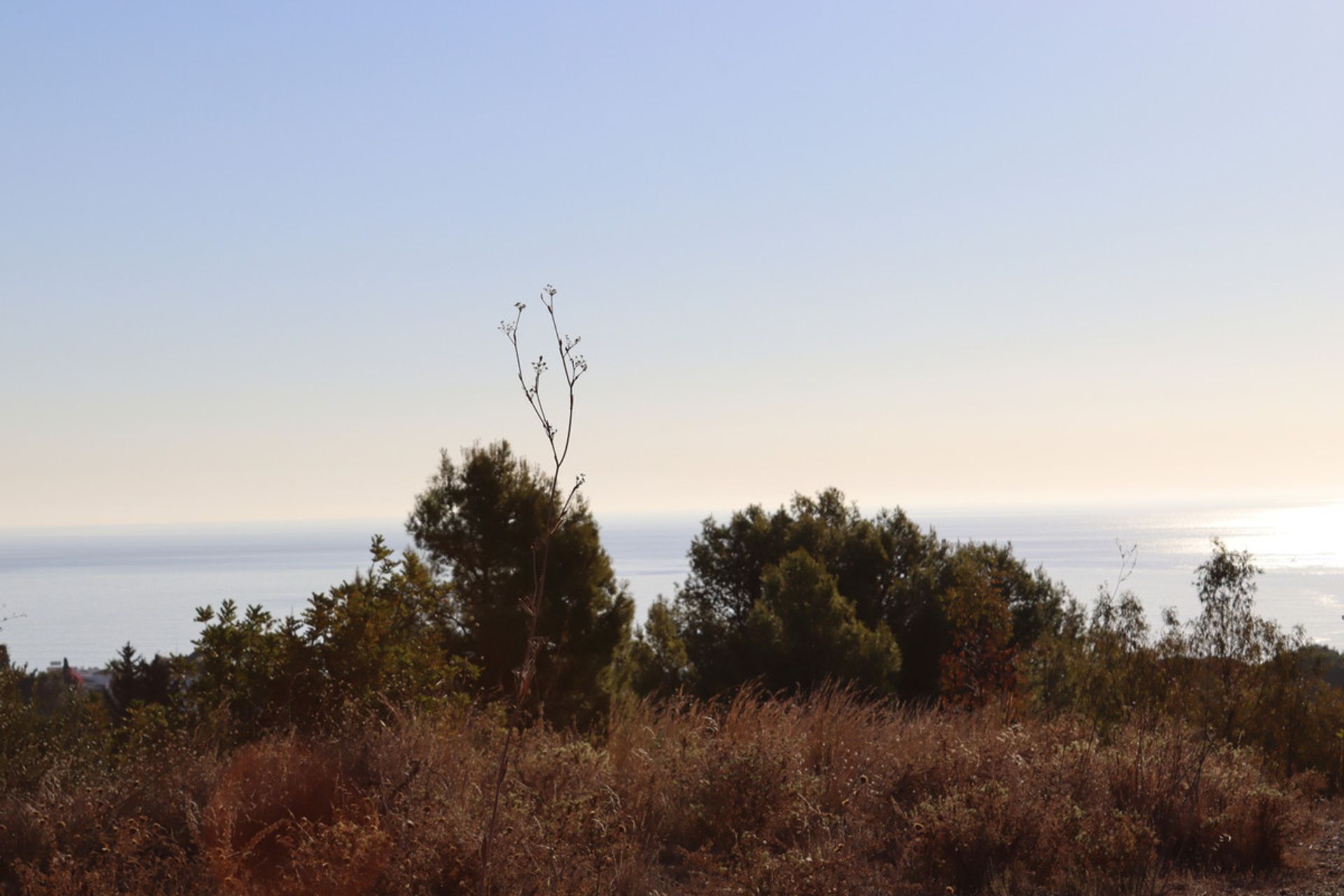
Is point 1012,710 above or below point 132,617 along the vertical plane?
above

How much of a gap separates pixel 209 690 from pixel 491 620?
45.7ft

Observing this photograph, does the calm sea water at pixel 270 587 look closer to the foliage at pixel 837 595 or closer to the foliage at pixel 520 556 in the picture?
the foliage at pixel 520 556

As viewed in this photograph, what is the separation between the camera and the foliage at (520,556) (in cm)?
2244

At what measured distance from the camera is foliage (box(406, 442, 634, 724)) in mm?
22438

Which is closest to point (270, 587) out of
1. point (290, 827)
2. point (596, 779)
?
point (596, 779)

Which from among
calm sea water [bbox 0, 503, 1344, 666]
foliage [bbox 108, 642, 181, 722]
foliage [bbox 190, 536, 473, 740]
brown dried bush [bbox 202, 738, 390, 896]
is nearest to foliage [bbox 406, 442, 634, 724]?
calm sea water [bbox 0, 503, 1344, 666]

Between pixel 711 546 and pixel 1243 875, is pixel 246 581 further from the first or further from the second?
pixel 1243 875

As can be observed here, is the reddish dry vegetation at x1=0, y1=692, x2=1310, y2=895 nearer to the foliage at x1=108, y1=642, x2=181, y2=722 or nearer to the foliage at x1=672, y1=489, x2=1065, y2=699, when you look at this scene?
the foliage at x1=672, y1=489, x2=1065, y2=699

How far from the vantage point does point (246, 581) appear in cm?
12681

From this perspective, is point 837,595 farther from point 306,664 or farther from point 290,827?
point 290,827

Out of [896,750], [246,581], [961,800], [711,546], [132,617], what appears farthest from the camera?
[246,581]

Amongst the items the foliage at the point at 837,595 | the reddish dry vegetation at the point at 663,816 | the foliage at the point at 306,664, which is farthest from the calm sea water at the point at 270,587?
the foliage at the point at 837,595

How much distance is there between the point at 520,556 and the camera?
22.7 meters

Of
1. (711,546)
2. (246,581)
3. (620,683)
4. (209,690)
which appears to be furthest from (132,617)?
(209,690)
